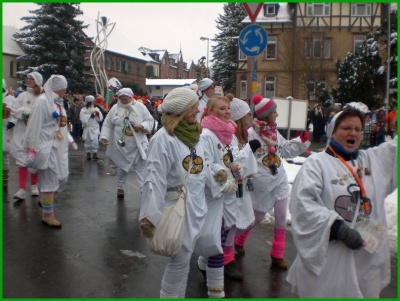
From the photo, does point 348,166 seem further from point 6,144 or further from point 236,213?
point 6,144

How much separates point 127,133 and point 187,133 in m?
5.05

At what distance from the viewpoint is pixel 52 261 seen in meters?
5.44

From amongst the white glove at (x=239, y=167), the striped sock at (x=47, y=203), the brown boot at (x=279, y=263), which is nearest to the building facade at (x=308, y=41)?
the striped sock at (x=47, y=203)

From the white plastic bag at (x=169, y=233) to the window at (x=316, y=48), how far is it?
37359mm

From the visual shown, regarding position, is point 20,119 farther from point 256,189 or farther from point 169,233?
point 169,233

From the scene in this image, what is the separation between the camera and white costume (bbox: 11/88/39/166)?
834 cm

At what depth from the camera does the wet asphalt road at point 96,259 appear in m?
4.71

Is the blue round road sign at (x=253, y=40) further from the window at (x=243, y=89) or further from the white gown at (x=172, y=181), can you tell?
the window at (x=243, y=89)

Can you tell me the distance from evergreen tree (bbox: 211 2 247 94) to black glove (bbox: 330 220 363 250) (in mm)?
56853

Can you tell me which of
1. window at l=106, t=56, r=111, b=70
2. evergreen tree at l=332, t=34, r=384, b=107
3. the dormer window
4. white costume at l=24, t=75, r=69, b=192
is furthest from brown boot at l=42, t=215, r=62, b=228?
window at l=106, t=56, r=111, b=70

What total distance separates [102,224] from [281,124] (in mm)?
9659

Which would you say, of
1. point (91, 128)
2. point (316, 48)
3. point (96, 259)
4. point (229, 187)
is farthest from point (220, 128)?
point (316, 48)

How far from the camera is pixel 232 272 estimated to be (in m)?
5.11

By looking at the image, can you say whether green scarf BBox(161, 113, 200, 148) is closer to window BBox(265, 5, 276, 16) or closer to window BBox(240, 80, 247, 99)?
window BBox(265, 5, 276, 16)
